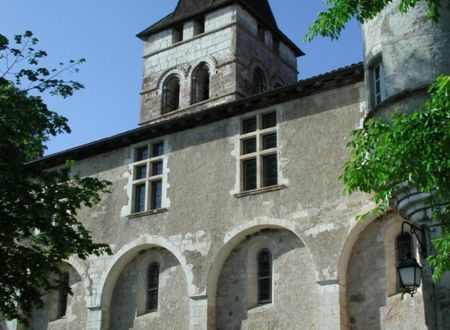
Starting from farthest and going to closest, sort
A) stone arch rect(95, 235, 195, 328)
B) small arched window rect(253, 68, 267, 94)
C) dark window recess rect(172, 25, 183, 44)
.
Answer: dark window recess rect(172, 25, 183, 44), small arched window rect(253, 68, 267, 94), stone arch rect(95, 235, 195, 328)

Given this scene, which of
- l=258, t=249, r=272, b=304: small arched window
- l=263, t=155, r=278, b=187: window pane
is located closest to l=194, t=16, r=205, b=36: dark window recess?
l=263, t=155, r=278, b=187: window pane

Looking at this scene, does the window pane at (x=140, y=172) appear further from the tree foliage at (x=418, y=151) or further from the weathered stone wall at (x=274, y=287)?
the tree foliage at (x=418, y=151)

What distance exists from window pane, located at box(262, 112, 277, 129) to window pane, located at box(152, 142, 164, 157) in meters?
3.49

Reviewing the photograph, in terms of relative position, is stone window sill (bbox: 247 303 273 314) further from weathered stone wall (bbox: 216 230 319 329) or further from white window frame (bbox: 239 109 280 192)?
white window frame (bbox: 239 109 280 192)

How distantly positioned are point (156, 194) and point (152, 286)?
2655 millimetres

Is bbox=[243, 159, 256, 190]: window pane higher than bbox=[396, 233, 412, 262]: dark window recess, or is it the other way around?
bbox=[243, 159, 256, 190]: window pane

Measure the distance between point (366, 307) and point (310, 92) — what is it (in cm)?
554

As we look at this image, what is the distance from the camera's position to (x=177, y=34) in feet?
113

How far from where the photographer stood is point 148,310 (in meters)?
19.0

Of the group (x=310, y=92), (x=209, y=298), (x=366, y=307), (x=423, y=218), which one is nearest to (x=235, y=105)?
(x=310, y=92)

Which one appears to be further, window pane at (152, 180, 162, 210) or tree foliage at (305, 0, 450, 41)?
window pane at (152, 180, 162, 210)

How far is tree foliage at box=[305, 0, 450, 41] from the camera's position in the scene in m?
9.34

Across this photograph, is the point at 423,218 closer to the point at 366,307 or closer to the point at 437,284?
the point at 437,284

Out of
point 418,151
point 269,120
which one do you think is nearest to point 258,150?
point 269,120
